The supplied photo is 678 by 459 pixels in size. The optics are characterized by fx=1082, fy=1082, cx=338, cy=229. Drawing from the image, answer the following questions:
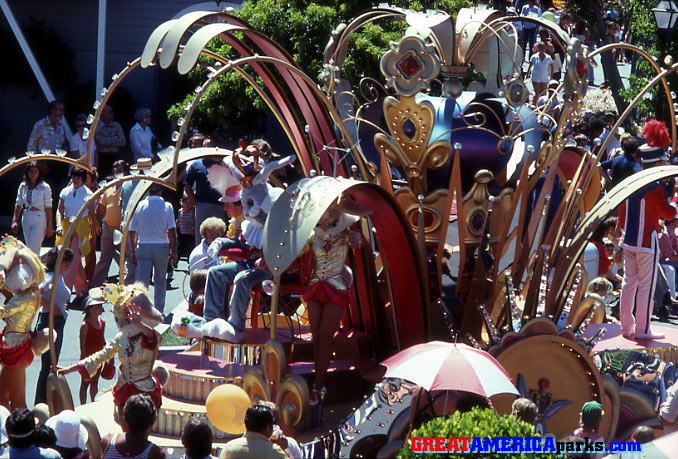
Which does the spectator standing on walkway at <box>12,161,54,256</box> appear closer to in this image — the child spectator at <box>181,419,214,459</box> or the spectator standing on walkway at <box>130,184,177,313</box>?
the spectator standing on walkway at <box>130,184,177,313</box>

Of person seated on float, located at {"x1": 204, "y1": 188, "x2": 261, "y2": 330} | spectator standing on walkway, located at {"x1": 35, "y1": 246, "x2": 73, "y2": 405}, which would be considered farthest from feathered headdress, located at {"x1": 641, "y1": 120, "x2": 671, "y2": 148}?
spectator standing on walkway, located at {"x1": 35, "y1": 246, "x2": 73, "y2": 405}

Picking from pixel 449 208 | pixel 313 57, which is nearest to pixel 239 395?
pixel 449 208

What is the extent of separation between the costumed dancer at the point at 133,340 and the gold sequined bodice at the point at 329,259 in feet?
4.27

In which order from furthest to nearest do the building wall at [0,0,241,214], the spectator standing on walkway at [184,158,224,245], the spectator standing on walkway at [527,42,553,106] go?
the building wall at [0,0,241,214]
the spectator standing on walkway at [527,42,553,106]
the spectator standing on walkway at [184,158,224,245]

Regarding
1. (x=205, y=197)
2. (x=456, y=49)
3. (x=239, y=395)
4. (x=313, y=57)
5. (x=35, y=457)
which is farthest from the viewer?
(x=313, y=57)

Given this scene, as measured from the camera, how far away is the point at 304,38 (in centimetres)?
1459

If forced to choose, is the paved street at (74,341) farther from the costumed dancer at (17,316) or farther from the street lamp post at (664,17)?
the street lamp post at (664,17)

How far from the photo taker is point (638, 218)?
31.0ft

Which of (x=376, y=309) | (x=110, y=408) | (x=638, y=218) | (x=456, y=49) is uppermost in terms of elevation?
(x=456, y=49)

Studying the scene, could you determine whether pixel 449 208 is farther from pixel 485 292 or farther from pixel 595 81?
pixel 595 81

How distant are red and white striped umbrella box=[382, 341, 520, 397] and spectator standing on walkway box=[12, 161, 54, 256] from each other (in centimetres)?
624

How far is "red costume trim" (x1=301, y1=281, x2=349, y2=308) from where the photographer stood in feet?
26.2

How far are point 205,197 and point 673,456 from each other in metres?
6.60

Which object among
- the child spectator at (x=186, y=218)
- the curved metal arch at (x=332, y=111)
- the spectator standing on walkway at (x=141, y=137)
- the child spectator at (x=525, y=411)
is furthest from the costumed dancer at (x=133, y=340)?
the spectator standing on walkway at (x=141, y=137)
